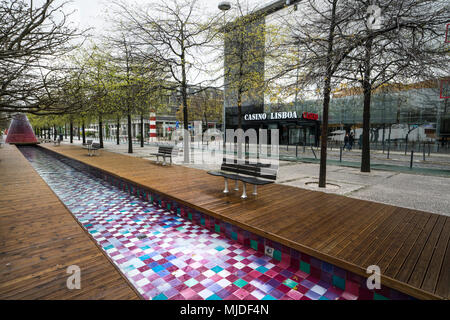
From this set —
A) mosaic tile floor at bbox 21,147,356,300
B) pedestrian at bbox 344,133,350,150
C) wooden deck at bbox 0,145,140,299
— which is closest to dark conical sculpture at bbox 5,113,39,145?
mosaic tile floor at bbox 21,147,356,300

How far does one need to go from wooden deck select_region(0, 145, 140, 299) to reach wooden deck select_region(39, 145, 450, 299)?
209cm

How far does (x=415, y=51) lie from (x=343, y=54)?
1.28 metres

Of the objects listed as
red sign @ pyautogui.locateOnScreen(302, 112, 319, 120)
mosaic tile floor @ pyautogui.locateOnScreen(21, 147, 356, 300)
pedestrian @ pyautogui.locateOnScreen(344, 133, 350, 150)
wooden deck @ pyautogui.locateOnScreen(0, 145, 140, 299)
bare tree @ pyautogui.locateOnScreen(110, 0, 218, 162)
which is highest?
bare tree @ pyautogui.locateOnScreen(110, 0, 218, 162)

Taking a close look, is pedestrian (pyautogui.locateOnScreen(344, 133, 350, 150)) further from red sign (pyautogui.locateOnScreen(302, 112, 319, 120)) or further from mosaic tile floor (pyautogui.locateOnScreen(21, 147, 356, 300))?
→ mosaic tile floor (pyautogui.locateOnScreen(21, 147, 356, 300))

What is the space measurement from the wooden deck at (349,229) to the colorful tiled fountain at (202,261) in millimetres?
236

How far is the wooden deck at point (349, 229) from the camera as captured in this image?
8.78ft

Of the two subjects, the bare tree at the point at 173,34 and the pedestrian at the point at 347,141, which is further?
the pedestrian at the point at 347,141

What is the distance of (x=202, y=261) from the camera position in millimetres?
3848

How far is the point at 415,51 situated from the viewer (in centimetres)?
447

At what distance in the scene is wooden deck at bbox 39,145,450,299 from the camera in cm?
268

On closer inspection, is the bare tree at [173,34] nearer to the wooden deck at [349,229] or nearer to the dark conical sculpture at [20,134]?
the wooden deck at [349,229]

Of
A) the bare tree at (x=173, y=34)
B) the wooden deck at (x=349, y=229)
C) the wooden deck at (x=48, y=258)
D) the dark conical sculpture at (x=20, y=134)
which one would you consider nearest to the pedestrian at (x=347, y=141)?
the bare tree at (x=173, y=34)
